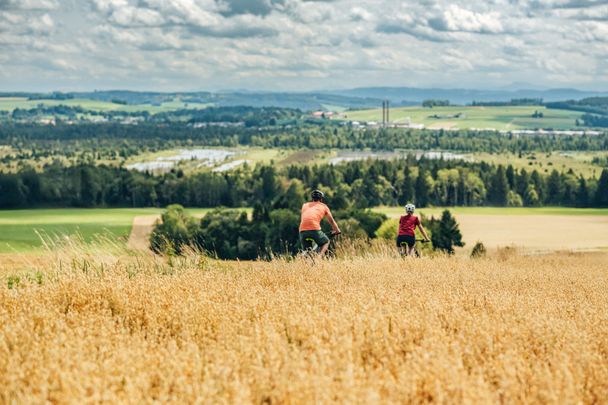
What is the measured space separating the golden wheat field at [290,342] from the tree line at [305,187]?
13028cm

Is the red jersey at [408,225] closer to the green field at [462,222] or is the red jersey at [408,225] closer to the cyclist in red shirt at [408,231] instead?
the cyclist in red shirt at [408,231]

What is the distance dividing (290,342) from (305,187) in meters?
162

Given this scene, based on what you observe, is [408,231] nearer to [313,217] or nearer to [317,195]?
[317,195]

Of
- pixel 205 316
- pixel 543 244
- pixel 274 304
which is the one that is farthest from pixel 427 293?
pixel 543 244

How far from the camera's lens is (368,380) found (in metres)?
5.70

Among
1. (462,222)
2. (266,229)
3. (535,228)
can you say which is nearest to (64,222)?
(266,229)

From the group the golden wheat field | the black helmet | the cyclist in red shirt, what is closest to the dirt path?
the cyclist in red shirt

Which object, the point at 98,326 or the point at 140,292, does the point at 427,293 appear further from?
the point at 98,326

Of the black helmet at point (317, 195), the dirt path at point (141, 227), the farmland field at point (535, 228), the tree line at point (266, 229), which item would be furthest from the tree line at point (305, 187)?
the black helmet at point (317, 195)

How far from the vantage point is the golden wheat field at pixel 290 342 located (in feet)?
18.0

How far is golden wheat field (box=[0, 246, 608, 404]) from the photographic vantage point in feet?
18.0

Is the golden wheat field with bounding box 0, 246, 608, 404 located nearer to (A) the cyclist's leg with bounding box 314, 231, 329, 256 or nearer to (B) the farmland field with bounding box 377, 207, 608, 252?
(A) the cyclist's leg with bounding box 314, 231, 329, 256

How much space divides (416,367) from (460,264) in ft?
31.9

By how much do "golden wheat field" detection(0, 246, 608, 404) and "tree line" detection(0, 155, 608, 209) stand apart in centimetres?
13028
